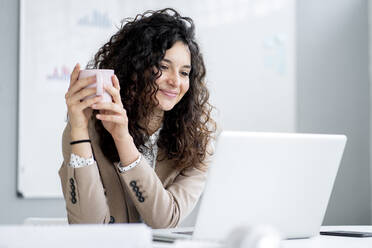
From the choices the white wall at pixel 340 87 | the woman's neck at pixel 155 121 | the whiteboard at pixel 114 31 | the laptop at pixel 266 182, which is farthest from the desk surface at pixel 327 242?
the white wall at pixel 340 87

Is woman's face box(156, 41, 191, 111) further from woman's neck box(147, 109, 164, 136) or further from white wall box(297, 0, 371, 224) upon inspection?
white wall box(297, 0, 371, 224)

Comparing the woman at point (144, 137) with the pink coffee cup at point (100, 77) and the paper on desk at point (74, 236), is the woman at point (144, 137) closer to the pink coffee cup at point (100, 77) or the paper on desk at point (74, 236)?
the pink coffee cup at point (100, 77)

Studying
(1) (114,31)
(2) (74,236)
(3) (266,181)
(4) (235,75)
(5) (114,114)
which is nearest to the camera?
(2) (74,236)

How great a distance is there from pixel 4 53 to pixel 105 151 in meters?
1.26

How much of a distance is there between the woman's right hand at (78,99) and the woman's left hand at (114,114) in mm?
28

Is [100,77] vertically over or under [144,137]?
over

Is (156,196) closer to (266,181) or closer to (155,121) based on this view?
(155,121)

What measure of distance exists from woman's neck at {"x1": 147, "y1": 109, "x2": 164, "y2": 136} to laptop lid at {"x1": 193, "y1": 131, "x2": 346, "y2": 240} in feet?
2.31

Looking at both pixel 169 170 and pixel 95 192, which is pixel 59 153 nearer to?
pixel 169 170

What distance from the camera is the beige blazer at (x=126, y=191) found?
58.6 inches

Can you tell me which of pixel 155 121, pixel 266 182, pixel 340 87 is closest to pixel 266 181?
pixel 266 182

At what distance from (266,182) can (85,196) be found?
57 centimetres

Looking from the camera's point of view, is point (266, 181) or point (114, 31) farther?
point (114, 31)

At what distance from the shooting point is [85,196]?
1.49 metres
